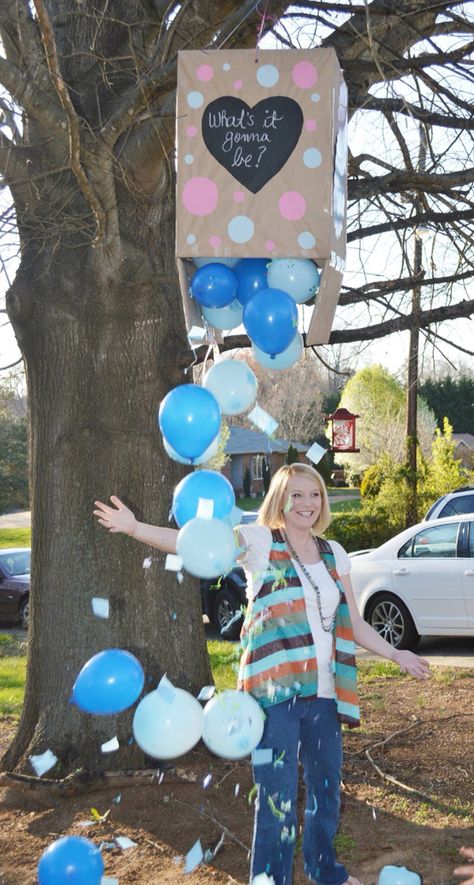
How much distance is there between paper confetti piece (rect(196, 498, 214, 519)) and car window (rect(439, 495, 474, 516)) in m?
9.14

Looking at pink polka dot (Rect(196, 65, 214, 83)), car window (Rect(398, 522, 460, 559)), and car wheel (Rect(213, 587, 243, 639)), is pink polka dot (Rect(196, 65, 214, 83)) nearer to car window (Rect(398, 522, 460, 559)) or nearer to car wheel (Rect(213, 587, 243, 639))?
car window (Rect(398, 522, 460, 559))

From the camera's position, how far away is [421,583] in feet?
30.7

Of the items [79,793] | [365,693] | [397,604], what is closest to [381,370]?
[397,604]

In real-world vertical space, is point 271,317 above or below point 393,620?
above

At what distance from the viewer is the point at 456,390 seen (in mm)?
48188

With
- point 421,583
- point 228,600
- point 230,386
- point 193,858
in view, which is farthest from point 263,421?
point 228,600

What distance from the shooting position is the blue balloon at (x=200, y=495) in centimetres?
324

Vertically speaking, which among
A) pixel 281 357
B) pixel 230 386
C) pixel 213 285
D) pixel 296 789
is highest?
pixel 213 285

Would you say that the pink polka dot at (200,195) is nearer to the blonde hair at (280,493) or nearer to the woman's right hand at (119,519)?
the blonde hair at (280,493)

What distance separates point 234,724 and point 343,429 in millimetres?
14961

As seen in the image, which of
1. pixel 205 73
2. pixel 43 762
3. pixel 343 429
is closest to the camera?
pixel 205 73

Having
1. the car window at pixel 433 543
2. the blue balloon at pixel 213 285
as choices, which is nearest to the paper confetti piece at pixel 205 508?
the blue balloon at pixel 213 285

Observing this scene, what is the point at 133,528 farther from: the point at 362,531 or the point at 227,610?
the point at 362,531

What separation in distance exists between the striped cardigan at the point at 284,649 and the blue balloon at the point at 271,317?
30.4 inches
